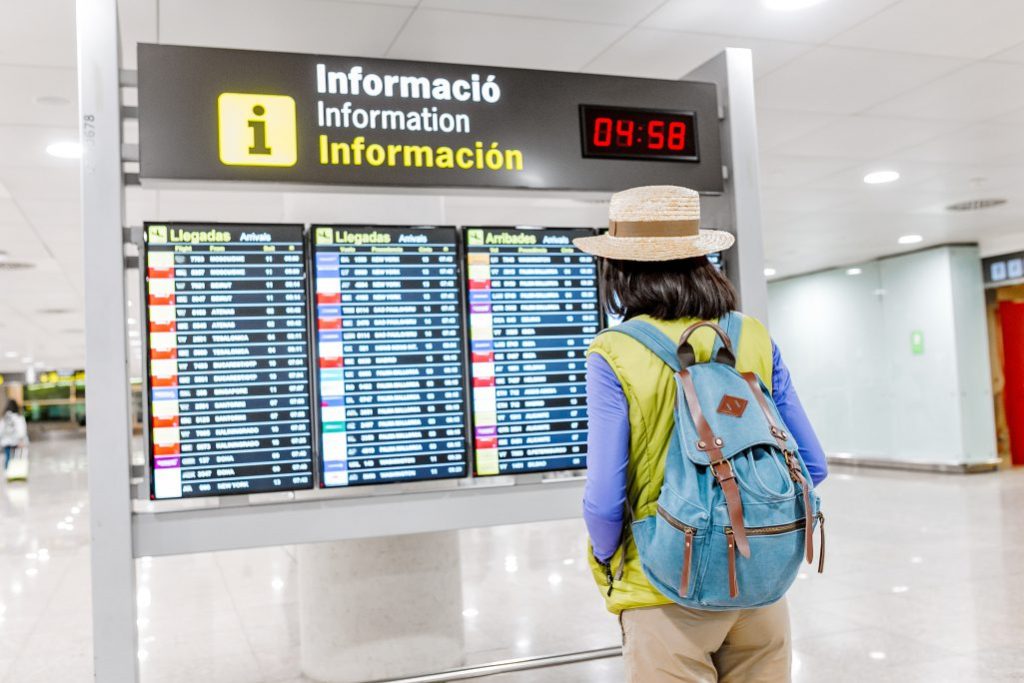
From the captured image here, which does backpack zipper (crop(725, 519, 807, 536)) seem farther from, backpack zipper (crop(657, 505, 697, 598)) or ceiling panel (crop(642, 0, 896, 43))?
ceiling panel (crop(642, 0, 896, 43))

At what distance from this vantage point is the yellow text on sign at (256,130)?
112 inches

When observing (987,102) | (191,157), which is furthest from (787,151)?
(191,157)

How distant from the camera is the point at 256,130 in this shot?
288 centimetres

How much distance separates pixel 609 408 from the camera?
168cm

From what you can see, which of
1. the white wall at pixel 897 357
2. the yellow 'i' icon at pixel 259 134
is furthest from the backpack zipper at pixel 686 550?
the white wall at pixel 897 357

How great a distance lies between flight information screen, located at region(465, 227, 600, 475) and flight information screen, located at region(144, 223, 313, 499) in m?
0.65

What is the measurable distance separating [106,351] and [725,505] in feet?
6.51

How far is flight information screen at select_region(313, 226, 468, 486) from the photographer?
3049mm

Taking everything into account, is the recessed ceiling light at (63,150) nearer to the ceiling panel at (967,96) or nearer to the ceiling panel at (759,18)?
the ceiling panel at (759,18)

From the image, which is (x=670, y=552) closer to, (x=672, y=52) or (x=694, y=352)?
(x=694, y=352)

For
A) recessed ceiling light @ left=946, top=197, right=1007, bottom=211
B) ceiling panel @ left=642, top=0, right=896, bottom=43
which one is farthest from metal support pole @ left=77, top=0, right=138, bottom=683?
recessed ceiling light @ left=946, top=197, right=1007, bottom=211

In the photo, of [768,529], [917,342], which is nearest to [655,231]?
[768,529]

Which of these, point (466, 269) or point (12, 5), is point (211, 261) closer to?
point (466, 269)

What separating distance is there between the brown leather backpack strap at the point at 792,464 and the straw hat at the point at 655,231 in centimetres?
31
